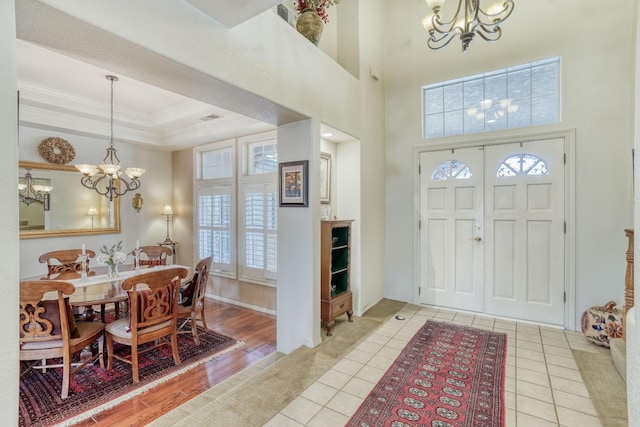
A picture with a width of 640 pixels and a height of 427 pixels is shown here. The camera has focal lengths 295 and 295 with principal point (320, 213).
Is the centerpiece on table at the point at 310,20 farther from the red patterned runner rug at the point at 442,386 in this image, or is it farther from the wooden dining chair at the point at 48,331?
the red patterned runner rug at the point at 442,386

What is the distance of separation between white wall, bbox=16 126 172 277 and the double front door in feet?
15.2

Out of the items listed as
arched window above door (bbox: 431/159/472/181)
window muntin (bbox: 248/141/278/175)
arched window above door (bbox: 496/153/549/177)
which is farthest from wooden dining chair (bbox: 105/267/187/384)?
arched window above door (bbox: 496/153/549/177)

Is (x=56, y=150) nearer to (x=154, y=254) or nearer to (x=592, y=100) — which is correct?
(x=154, y=254)

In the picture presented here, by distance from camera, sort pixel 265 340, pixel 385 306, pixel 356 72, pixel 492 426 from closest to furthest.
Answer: pixel 492 426
pixel 265 340
pixel 356 72
pixel 385 306

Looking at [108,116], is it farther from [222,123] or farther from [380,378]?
[380,378]

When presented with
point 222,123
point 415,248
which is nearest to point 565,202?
point 415,248

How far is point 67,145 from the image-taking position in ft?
14.1

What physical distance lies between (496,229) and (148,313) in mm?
4047

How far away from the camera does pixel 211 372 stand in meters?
2.82

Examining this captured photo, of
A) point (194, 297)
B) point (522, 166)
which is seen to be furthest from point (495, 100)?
point (194, 297)

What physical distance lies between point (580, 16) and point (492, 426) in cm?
424

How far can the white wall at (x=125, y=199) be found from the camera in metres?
3.96

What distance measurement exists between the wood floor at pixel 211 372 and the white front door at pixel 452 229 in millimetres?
2363

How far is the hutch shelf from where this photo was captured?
10.7ft
